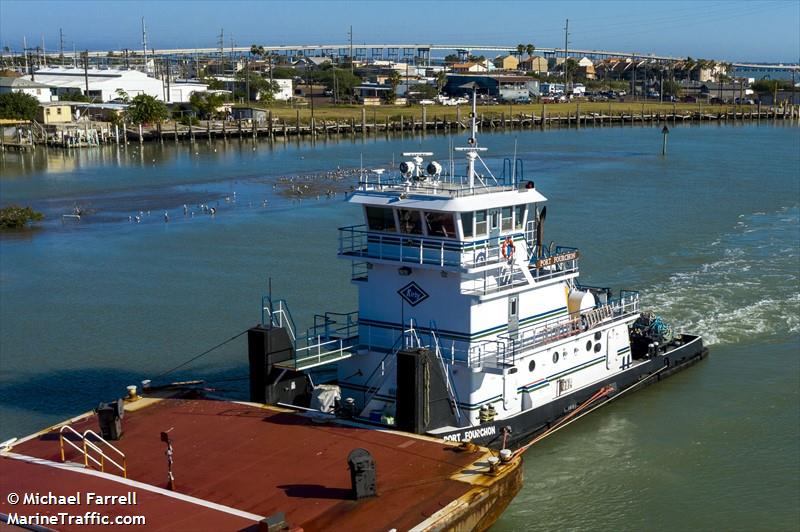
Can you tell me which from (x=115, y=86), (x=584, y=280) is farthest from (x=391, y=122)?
(x=584, y=280)

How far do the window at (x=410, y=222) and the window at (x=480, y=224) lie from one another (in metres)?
1.14

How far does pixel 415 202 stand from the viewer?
67.5ft

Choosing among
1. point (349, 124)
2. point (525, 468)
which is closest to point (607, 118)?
point (349, 124)

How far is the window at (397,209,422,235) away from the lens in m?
20.8

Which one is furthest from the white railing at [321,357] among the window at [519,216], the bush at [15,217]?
the bush at [15,217]

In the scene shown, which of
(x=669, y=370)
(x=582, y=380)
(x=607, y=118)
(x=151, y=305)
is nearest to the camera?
(x=582, y=380)

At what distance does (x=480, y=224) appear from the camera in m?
20.8

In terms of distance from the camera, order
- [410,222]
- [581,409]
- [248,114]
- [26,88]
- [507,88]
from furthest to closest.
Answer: [507,88] → [248,114] → [26,88] → [581,409] → [410,222]

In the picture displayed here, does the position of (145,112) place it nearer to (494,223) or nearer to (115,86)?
(115,86)

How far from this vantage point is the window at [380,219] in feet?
69.2

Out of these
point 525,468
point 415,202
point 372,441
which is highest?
point 415,202

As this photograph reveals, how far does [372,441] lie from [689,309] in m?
17.6

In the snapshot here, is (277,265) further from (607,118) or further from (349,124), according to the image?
(607,118)

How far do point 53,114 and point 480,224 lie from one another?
79.8m
